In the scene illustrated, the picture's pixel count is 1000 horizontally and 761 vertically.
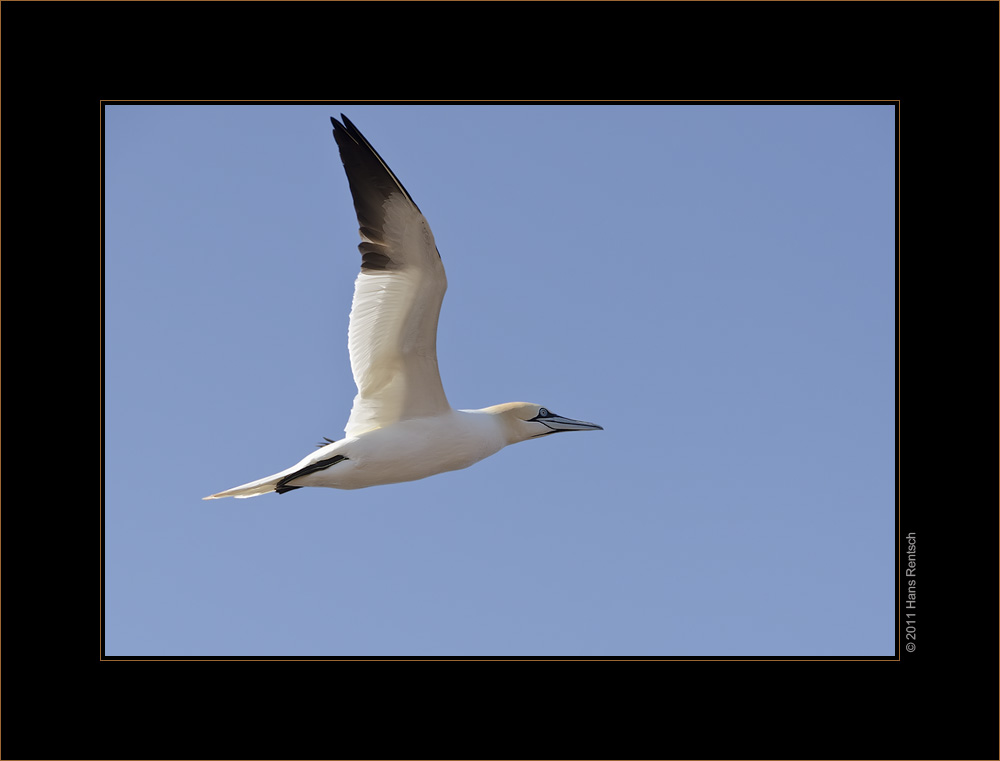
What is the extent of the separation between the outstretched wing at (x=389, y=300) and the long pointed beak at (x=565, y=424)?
1392 millimetres

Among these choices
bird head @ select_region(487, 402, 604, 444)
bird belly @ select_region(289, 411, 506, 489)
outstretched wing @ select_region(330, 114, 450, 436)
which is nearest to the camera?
outstretched wing @ select_region(330, 114, 450, 436)

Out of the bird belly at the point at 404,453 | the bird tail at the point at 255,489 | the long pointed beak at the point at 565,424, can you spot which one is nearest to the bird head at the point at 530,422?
the long pointed beak at the point at 565,424

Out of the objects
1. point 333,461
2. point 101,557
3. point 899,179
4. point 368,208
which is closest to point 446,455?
point 333,461

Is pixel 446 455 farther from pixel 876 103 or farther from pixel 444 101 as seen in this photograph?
pixel 876 103

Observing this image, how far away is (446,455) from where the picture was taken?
9.45 meters

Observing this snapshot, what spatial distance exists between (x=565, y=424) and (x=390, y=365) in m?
2.13

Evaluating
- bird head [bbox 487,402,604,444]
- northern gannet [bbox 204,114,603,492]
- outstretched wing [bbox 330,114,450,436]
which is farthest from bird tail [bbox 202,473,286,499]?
bird head [bbox 487,402,604,444]

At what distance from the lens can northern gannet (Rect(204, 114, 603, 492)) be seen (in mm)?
8797

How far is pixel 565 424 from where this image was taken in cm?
1069

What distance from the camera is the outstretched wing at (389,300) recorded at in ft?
28.8

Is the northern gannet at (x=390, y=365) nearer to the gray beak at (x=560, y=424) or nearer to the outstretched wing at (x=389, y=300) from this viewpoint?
the outstretched wing at (x=389, y=300)

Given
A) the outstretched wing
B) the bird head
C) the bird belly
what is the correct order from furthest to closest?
the bird head < the bird belly < the outstretched wing

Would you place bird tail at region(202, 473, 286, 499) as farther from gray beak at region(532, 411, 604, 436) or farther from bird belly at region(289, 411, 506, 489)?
gray beak at region(532, 411, 604, 436)

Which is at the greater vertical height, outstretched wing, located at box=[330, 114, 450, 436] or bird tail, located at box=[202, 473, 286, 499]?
outstretched wing, located at box=[330, 114, 450, 436]
